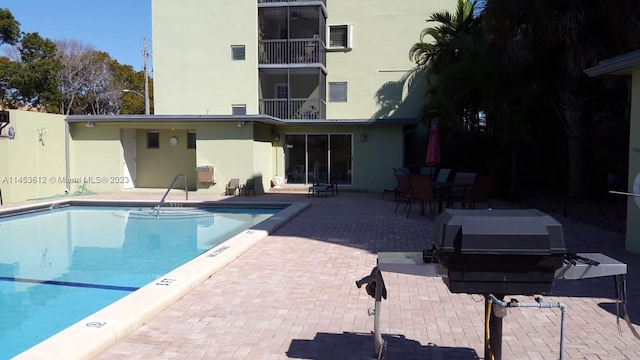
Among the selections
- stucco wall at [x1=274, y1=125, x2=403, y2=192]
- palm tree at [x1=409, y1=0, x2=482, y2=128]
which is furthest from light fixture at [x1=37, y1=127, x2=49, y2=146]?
palm tree at [x1=409, y1=0, x2=482, y2=128]

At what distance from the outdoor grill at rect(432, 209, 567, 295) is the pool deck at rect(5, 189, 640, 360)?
3.77ft

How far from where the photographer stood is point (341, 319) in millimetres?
4449

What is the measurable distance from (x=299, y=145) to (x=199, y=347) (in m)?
15.8

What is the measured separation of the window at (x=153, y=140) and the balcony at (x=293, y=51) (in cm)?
551

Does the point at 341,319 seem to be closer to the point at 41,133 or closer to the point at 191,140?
the point at 41,133

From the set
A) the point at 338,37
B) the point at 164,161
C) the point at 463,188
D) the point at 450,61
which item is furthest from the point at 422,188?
the point at 338,37

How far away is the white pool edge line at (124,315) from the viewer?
137 inches

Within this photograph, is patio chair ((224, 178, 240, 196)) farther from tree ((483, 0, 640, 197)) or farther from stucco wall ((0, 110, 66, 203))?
tree ((483, 0, 640, 197))

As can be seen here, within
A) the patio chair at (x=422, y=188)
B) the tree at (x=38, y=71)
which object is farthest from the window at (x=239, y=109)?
the tree at (x=38, y=71)

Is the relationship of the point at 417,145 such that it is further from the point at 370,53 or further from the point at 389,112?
the point at 370,53

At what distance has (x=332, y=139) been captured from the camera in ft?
61.9

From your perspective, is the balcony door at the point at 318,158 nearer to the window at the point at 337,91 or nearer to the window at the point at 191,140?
the window at the point at 191,140

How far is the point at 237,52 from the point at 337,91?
4.79m

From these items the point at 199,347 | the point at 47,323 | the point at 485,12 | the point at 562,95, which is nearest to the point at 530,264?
the point at 199,347
